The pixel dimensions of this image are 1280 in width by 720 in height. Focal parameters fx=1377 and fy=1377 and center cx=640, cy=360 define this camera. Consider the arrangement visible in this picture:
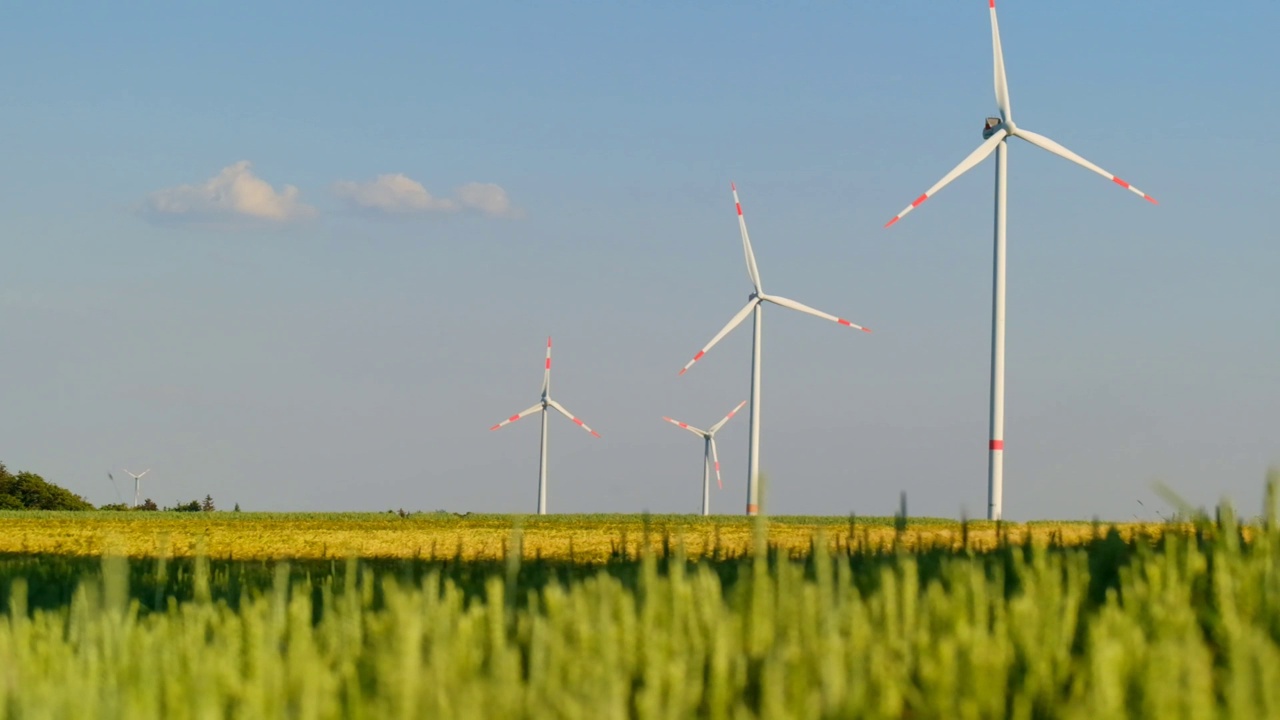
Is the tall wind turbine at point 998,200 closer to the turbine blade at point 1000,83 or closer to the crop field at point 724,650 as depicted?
the turbine blade at point 1000,83

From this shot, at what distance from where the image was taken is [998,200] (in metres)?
42.6

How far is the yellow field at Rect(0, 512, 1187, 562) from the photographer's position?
21969mm

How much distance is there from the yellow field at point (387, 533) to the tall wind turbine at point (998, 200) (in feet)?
17.8

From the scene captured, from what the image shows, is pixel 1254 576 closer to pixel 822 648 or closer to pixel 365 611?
pixel 822 648

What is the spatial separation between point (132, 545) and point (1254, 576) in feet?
70.9

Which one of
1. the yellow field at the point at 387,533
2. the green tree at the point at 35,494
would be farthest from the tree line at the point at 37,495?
the yellow field at the point at 387,533

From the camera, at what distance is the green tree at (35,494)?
69.1 metres

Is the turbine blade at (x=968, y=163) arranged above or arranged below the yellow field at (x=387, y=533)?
above

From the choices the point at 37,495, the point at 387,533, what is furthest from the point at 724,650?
the point at 37,495

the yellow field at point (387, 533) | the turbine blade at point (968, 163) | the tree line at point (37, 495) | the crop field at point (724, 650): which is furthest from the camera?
the tree line at point (37, 495)

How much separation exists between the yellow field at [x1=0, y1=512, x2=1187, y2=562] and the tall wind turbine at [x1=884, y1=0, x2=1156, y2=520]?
5.42 m

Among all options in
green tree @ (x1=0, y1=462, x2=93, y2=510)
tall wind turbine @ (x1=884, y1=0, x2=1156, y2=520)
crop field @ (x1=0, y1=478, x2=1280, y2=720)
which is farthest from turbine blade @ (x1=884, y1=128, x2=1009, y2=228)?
green tree @ (x1=0, y1=462, x2=93, y2=510)

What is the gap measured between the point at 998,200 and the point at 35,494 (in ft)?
167

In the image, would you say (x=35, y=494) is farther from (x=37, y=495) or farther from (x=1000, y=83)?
(x=1000, y=83)
